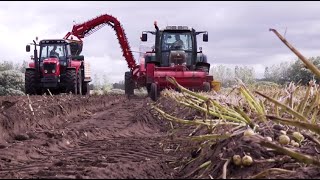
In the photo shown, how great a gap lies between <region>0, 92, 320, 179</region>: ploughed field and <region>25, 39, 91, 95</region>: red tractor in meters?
5.65

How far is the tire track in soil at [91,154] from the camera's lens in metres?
4.64

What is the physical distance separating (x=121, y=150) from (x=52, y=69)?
1237cm

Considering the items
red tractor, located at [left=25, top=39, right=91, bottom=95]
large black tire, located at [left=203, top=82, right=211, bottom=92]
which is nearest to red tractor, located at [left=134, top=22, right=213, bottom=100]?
large black tire, located at [left=203, top=82, right=211, bottom=92]

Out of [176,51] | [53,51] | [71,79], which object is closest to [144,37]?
[176,51]

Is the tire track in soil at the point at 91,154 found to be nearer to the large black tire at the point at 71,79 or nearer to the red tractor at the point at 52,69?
the red tractor at the point at 52,69

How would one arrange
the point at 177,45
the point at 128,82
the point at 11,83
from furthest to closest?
the point at 11,83, the point at 128,82, the point at 177,45

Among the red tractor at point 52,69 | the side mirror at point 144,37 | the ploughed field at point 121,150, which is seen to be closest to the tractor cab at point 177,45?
the side mirror at point 144,37

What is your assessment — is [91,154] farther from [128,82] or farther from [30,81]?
[128,82]

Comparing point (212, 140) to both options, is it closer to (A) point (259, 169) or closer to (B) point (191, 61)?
(A) point (259, 169)

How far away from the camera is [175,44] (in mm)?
19172

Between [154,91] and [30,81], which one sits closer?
[154,91]

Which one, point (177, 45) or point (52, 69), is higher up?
point (177, 45)

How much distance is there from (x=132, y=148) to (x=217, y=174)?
3.20 m

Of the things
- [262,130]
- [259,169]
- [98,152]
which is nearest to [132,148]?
[98,152]
